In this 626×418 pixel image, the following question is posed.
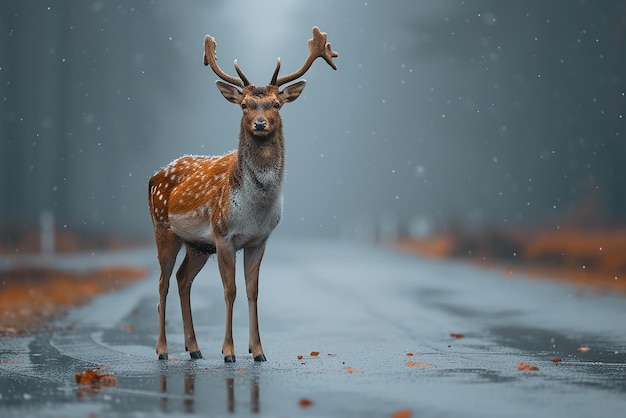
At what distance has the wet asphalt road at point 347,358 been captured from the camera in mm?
9664

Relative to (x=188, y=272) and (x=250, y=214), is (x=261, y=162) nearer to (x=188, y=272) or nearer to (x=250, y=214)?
(x=250, y=214)

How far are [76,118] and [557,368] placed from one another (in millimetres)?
82038

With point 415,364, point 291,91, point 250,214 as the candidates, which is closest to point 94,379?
point 250,214

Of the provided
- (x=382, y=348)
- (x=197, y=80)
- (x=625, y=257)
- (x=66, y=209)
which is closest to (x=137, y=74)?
(x=197, y=80)

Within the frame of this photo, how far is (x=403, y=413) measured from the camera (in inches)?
360

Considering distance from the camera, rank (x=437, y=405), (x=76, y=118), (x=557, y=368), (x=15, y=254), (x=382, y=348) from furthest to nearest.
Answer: (x=76, y=118) → (x=15, y=254) → (x=382, y=348) → (x=557, y=368) → (x=437, y=405)

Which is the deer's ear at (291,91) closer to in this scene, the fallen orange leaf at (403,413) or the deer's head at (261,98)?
the deer's head at (261,98)

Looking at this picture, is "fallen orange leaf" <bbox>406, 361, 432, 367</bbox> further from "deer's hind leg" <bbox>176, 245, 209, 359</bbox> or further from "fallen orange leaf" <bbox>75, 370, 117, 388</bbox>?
"fallen orange leaf" <bbox>75, 370, 117, 388</bbox>

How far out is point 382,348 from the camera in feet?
47.2

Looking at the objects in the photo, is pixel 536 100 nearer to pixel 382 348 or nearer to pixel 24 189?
pixel 24 189

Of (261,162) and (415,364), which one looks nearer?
(415,364)

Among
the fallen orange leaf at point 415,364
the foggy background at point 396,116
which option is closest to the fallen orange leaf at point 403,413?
the fallen orange leaf at point 415,364

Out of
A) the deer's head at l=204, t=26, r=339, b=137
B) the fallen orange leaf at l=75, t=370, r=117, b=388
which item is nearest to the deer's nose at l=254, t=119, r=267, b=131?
the deer's head at l=204, t=26, r=339, b=137

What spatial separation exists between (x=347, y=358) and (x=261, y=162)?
211 cm
